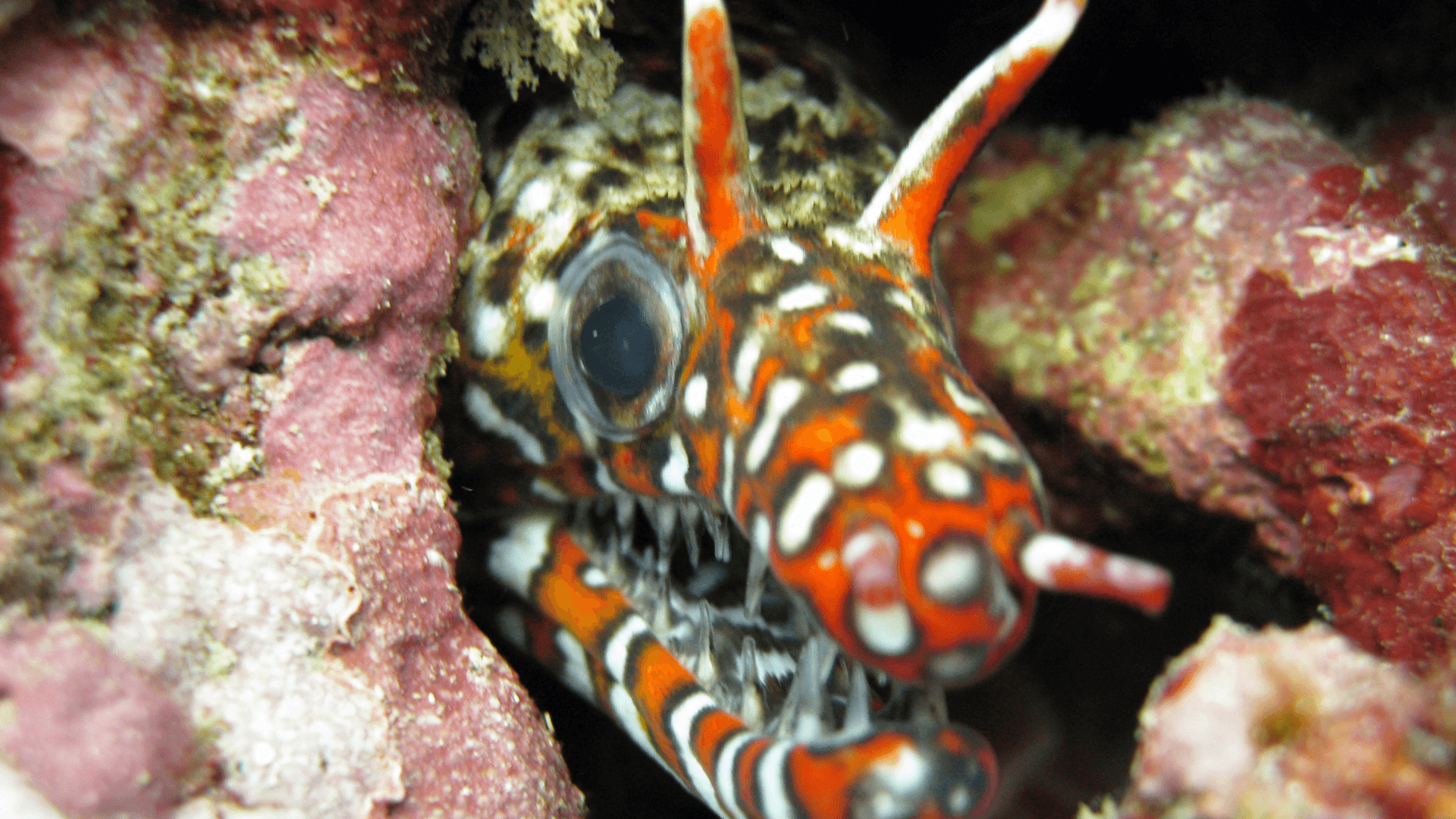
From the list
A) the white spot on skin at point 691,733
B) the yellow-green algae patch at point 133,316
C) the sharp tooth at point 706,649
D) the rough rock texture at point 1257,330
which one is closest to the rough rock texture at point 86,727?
the yellow-green algae patch at point 133,316

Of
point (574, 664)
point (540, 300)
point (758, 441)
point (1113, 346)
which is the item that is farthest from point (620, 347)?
point (1113, 346)

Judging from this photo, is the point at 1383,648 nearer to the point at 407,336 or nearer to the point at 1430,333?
the point at 1430,333

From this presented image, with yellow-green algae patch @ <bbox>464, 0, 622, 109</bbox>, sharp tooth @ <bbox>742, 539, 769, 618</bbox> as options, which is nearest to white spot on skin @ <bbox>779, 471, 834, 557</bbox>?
sharp tooth @ <bbox>742, 539, 769, 618</bbox>

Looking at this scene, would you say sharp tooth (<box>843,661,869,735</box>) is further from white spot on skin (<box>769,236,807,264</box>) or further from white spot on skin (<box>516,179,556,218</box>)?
white spot on skin (<box>516,179,556,218</box>)

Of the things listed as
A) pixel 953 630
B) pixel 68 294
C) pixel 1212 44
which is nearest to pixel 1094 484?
pixel 1212 44

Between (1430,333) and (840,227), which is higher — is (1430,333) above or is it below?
above

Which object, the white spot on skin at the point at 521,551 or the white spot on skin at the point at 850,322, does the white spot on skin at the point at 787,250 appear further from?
the white spot on skin at the point at 521,551
